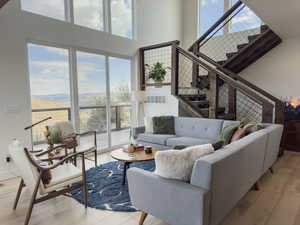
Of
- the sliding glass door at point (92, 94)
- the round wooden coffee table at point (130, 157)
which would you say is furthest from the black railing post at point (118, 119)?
the round wooden coffee table at point (130, 157)

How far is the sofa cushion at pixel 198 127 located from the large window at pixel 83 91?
1.59 meters

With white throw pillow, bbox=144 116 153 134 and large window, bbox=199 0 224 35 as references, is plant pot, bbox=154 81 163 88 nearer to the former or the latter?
white throw pillow, bbox=144 116 153 134

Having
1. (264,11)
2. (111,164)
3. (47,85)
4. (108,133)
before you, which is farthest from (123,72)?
(264,11)

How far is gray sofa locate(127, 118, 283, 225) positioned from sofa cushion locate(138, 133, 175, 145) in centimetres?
194

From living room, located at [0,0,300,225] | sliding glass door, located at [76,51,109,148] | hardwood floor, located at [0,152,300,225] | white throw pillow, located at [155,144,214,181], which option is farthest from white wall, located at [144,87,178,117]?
white throw pillow, located at [155,144,214,181]

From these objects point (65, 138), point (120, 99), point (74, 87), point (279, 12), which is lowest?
point (65, 138)

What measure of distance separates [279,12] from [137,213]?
11.4ft

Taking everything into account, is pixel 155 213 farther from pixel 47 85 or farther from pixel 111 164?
pixel 47 85

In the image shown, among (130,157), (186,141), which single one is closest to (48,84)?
(130,157)

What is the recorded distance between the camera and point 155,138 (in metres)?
4.23

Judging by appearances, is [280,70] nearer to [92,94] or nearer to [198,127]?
[198,127]

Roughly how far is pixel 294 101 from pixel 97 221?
465cm

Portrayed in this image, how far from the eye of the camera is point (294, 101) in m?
4.61

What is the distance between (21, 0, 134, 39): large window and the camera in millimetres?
3855
